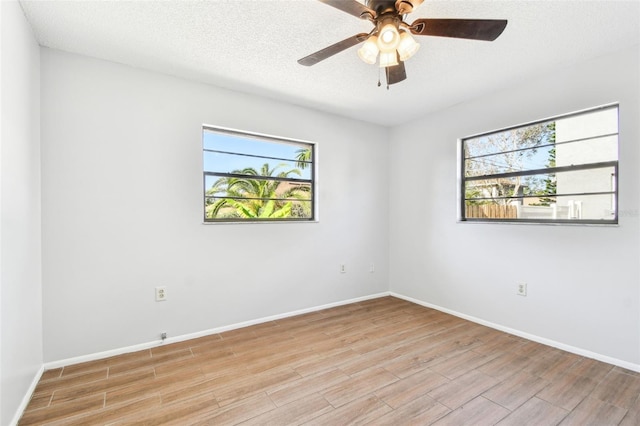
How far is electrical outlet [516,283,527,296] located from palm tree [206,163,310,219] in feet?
8.11

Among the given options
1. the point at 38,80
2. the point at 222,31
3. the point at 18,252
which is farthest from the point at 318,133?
the point at 18,252

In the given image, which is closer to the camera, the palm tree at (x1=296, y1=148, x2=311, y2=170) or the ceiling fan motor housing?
the ceiling fan motor housing

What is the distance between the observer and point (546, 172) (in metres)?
2.83

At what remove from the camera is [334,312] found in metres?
3.62

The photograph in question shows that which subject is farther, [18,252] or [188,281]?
[188,281]

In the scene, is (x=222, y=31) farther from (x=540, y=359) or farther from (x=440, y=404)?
(x=540, y=359)

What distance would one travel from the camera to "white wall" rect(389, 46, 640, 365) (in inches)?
91.6

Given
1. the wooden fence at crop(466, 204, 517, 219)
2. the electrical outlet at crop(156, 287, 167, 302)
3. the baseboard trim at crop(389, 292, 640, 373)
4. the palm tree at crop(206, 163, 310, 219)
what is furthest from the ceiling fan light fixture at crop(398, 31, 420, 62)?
the baseboard trim at crop(389, 292, 640, 373)

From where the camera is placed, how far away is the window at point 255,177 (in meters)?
3.11

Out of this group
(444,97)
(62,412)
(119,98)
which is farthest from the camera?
(444,97)

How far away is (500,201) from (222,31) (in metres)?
3.11

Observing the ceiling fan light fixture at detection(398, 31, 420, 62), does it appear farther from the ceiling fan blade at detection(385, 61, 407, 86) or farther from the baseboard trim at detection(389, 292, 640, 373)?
the baseboard trim at detection(389, 292, 640, 373)

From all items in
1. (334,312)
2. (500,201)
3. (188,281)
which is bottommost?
(334,312)

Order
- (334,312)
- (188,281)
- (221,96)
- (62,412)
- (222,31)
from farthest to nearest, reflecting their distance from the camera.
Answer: (334,312)
(221,96)
(188,281)
(222,31)
(62,412)
